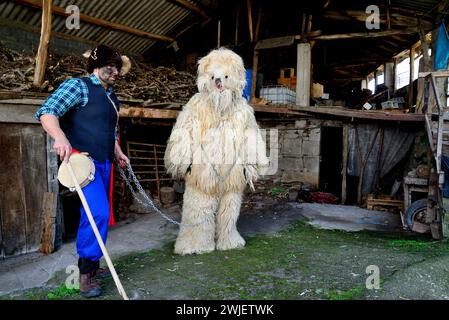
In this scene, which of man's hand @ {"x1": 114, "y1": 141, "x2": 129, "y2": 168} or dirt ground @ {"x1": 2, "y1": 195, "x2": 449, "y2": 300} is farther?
man's hand @ {"x1": 114, "y1": 141, "x2": 129, "y2": 168}

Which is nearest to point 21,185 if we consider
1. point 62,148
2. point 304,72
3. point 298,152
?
point 62,148

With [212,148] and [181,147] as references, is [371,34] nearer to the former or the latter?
[212,148]

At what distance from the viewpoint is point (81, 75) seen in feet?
20.9

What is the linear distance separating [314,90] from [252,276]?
8023mm

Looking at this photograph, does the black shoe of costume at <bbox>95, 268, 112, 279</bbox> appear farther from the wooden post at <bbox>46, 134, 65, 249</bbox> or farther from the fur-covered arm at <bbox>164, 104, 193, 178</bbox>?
the wooden post at <bbox>46, 134, 65, 249</bbox>

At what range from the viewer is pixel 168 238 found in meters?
5.18

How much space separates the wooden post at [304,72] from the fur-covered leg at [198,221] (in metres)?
5.79

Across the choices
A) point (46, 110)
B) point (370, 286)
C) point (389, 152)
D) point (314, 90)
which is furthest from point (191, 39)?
point (370, 286)

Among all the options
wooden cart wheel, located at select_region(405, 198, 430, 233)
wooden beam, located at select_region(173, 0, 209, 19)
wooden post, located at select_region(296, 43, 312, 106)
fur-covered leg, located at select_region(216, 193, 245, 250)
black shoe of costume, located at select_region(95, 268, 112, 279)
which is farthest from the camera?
wooden post, located at select_region(296, 43, 312, 106)

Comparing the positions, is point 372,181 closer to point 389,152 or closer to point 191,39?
point 389,152

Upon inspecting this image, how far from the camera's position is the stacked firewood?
501 centimetres

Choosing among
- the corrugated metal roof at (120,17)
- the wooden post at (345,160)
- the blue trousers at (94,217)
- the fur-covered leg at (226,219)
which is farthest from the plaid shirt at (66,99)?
the wooden post at (345,160)

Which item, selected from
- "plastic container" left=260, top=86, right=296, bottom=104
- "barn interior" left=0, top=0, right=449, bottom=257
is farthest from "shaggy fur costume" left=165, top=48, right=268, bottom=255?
"plastic container" left=260, top=86, right=296, bottom=104

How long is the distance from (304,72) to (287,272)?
6673 millimetres
